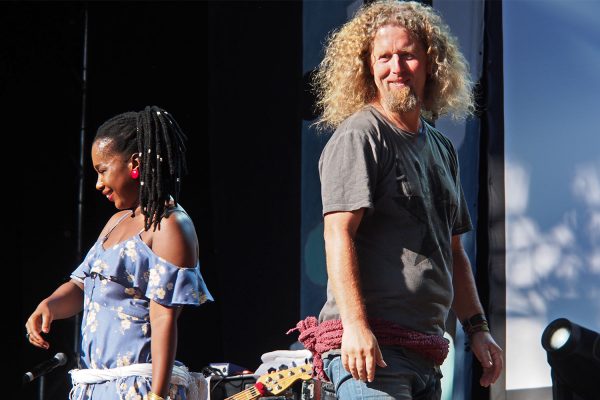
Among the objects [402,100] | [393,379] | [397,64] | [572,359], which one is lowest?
[572,359]

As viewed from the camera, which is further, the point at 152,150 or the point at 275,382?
the point at 275,382

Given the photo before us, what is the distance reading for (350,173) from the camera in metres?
2.36

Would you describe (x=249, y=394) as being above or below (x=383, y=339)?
below

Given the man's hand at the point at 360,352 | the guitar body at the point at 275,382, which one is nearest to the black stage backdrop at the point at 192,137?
the guitar body at the point at 275,382

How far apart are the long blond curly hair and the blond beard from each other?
145mm

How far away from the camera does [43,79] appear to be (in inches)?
220

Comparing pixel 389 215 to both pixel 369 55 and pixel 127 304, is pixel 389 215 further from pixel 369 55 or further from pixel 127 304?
pixel 127 304

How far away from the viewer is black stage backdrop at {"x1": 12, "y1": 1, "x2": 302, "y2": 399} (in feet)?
17.0

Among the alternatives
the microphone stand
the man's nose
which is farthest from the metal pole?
the man's nose

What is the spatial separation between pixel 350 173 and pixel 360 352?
45cm

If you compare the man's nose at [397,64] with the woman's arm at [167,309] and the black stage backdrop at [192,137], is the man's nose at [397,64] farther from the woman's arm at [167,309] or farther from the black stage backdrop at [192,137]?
the black stage backdrop at [192,137]

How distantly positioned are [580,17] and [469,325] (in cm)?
233

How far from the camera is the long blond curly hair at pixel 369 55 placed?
8.73 ft

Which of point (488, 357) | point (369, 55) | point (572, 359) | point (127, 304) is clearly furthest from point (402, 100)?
point (572, 359)
